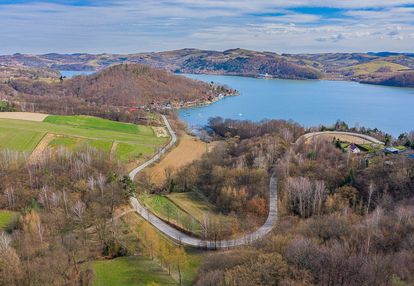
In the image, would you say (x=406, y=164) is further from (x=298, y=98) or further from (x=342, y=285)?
(x=298, y=98)

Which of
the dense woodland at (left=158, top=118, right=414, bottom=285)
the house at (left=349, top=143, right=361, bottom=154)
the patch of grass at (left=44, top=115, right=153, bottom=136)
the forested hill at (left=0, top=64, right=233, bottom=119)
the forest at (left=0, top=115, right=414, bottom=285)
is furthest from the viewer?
the forested hill at (left=0, top=64, right=233, bottom=119)

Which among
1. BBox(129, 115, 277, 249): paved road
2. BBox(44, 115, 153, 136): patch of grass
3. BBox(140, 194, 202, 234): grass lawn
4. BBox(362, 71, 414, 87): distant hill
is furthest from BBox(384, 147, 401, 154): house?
BBox(362, 71, 414, 87): distant hill

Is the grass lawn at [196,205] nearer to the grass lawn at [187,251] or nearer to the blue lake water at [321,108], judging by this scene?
the grass lawn at [187,251]

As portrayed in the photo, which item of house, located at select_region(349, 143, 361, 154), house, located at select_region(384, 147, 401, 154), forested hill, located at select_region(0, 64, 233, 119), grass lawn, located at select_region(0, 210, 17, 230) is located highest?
forested hill, located at select_region(0, 64, 233, 119)

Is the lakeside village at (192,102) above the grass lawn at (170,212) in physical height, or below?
above

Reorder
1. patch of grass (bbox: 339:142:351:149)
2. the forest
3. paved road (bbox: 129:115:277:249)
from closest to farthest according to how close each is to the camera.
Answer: the forest → paved road (bbox: 129:115:277:249) → patch of grass (bbox: 339:142:351:149)

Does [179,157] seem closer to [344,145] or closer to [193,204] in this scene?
[193,204]

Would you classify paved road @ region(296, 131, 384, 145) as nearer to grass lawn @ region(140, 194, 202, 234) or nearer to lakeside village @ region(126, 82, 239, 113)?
grass lawn @ region(140, 194, 202, 234)

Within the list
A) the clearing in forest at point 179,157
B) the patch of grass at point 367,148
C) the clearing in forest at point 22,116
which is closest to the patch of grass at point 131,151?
the clearing in forest at point 179,157
